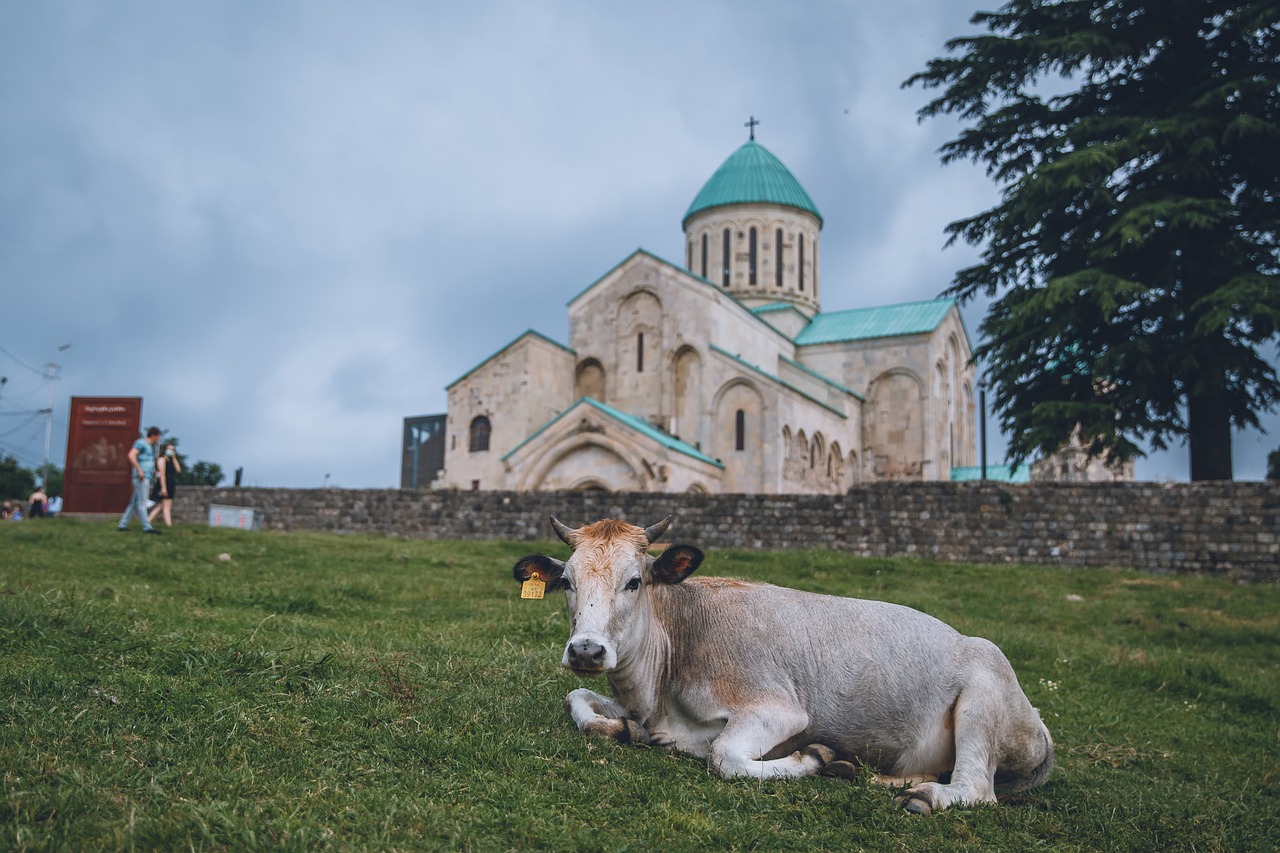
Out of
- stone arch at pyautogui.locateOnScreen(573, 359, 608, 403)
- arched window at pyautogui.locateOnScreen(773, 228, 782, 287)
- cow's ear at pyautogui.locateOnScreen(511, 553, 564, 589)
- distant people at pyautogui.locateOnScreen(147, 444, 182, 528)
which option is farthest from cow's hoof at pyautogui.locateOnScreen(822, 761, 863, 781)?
arched window at pyautogui.locateOnScreen(773, 228, 782, 287)

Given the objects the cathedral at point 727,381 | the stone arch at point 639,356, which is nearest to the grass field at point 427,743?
the cathedral at point 727,381

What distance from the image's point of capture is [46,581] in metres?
8.86

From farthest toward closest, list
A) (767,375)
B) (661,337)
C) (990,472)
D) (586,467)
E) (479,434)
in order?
(990,472), (479,434), (661,337), (767,375), (586,467)

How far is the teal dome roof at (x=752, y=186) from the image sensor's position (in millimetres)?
37438

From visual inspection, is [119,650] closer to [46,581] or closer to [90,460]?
[46,581]

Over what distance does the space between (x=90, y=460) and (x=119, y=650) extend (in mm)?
16198

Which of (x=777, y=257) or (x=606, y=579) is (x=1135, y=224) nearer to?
(x=606, y=579)

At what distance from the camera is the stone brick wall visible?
48.7 ft

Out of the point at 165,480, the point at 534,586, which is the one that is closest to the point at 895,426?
the point at 165,480

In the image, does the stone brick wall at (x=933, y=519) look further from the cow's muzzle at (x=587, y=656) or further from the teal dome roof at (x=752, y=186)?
the teal dome roof at (x=752, y=186)

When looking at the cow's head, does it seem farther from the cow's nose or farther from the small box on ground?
the small box on ground

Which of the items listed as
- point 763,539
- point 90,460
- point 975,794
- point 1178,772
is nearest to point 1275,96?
point 763,539

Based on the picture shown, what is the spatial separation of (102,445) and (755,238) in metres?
24.4

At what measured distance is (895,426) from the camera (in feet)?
113
